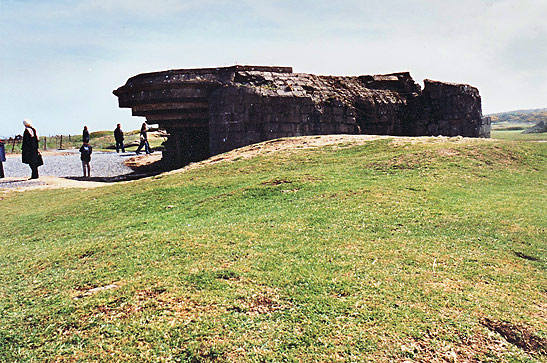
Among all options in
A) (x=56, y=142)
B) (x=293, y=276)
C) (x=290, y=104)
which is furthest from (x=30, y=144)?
(x=56, y=142)

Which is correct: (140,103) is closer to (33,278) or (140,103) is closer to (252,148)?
(252,148)

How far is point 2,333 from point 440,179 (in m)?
6.52

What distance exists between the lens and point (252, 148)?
41.2ft

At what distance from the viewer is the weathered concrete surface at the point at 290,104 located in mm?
13859

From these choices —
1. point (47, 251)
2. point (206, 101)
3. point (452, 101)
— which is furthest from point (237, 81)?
point (47, 251)

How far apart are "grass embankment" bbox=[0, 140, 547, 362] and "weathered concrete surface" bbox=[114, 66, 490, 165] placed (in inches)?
273

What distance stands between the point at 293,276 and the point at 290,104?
11020mm

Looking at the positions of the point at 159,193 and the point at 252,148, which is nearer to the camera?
the point at 159,193

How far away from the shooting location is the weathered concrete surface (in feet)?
45.5

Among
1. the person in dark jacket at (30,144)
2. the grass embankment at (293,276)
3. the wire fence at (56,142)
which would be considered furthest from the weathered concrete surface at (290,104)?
the wire fence at (56,142)

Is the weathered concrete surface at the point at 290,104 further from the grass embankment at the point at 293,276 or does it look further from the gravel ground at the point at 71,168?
the grass embankment at the point at 293,276

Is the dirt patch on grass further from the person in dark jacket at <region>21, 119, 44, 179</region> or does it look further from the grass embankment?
the person in dark jacket at <region>21, 119, 44, 179</region>

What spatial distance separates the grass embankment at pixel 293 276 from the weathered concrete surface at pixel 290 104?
22.8 ft

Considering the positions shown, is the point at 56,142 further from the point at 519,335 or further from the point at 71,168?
the point at 519,335
